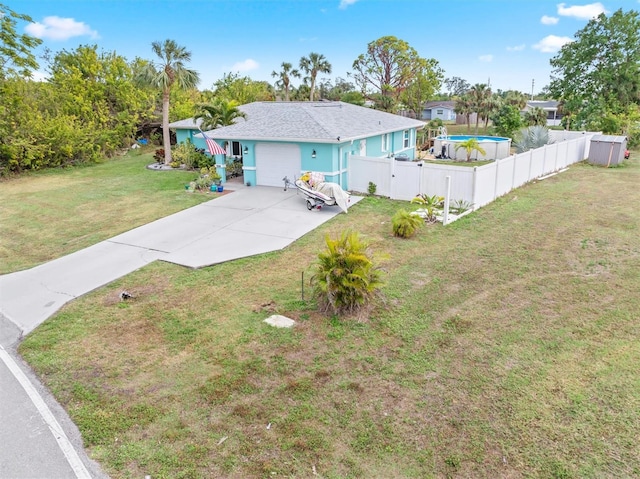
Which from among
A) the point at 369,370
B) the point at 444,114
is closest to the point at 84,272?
the point at 369,370

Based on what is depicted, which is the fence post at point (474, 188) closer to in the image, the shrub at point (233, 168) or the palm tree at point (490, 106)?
the shrub at point (233, 168)

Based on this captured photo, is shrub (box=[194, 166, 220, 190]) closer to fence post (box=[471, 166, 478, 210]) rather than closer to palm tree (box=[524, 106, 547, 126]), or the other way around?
fence post (box=[471, 166, 478, 210])

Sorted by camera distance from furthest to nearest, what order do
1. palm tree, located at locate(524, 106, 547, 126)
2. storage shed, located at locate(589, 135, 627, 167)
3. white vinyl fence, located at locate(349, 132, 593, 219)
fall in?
palm tree, located at locate(524, 106, 547, 126), storage shed, located at locate(589, 135, 627, 167), white vinyl fence, located at locate(349, 132, 593, 219)

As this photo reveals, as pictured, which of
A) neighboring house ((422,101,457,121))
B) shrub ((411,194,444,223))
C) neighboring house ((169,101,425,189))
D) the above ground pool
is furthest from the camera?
neighboring house ((422,101,457,121))

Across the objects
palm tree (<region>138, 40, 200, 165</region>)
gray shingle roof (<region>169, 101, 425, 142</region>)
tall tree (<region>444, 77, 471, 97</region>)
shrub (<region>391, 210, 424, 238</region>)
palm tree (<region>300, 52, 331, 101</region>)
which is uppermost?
tall tree (<region>444, 77, 471, 97</region>)

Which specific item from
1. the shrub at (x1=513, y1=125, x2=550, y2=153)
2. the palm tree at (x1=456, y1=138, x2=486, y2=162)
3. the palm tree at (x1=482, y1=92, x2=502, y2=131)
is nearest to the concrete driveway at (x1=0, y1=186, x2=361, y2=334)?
the palm tree at (x1=456, y1=138, x2=486, y2=162)

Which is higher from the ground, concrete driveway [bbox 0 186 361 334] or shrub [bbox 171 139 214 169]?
shrub [bbox 171 139 214 169]
